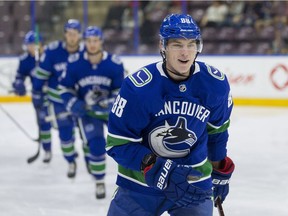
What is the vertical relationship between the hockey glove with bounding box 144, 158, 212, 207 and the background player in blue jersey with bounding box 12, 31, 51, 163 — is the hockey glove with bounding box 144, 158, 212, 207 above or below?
above

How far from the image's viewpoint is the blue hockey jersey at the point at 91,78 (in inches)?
171

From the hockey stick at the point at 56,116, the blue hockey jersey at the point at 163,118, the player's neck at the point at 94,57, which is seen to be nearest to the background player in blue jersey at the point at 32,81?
the hockey stick at the point at 56,116

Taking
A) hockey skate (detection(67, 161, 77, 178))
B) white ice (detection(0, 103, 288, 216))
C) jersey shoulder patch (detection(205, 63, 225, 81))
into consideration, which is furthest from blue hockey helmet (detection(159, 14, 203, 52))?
hockey skate (detection(67, 161, 77, 178))

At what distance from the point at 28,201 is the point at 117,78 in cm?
96

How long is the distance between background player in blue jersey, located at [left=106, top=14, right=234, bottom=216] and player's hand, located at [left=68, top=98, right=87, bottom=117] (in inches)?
81.7

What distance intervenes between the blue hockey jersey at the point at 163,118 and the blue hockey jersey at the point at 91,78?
7.06 feet

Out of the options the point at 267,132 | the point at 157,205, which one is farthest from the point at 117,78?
the point at 267,132

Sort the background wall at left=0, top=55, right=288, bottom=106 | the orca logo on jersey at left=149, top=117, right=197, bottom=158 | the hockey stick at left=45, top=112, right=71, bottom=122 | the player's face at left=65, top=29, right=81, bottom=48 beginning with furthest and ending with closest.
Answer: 1. the background wall at left=0, top=55, right=288, bottom=106
2. the hockey stick at left=45, top=112, right=71, bottom=122
3. the player's face at left=65, top=29, right=81, bottom=48
4. the orca logo on jersey at left=149, top=117, right=197, bottom=158

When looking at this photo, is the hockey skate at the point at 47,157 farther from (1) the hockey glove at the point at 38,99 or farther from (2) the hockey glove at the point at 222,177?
(2) the hockey glove at the point at 222,177

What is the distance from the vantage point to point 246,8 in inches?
364

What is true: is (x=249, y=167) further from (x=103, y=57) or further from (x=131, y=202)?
(x=131, y=202)

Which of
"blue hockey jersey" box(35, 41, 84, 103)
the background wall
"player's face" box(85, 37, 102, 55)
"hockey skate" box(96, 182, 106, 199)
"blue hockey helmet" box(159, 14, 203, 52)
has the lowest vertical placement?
the background wall

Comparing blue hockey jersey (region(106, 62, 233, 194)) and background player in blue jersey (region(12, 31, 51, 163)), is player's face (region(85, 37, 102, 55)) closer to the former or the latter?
background player in blue jersey (region(12, 31, 51, 163))

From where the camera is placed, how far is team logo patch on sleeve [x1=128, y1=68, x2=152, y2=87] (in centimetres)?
212
